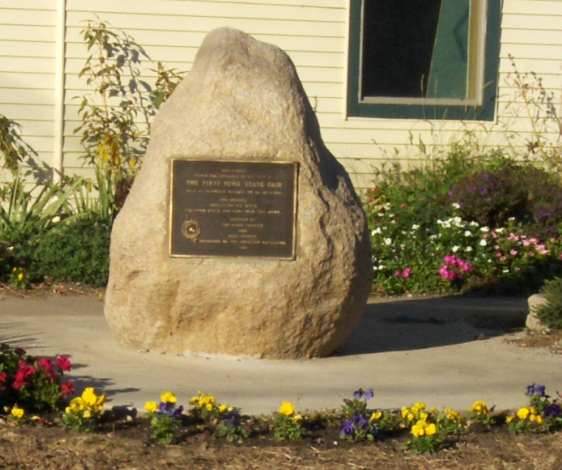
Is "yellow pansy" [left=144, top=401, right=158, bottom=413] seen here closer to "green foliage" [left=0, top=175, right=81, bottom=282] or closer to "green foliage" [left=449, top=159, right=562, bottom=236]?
"green foliage" [left=0, top=175, right=81, bottom=282]

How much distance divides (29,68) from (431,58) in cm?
408

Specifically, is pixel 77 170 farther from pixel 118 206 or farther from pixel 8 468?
pixel 8 468

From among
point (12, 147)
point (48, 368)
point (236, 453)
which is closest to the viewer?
point (236, 453)

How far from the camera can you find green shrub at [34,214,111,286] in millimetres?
11555

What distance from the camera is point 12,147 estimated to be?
43.0 ft

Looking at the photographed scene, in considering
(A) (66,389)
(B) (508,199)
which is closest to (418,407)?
(A) (66,389)

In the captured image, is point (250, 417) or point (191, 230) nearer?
point (250, 417)

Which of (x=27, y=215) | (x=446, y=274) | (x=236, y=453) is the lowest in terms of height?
(x=236, y=453)

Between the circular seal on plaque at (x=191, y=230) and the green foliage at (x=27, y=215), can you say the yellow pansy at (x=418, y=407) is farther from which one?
the green foliage at (x=27, y=215)

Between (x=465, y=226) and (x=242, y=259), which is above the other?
(x=465, y=226)

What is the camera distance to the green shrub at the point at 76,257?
11555mm

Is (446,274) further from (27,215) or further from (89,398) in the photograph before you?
(89,398)

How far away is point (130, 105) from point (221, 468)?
7.68 m

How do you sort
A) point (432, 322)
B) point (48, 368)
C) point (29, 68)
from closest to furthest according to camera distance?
1. point (48, 368)
2. point (432, 322)
3. point (29, 68)
